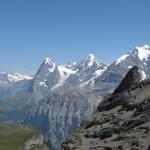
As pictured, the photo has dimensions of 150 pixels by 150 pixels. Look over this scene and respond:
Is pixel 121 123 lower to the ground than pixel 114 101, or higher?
lower

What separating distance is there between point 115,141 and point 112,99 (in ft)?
56.4

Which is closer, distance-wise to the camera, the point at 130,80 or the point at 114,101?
the point at 114,101

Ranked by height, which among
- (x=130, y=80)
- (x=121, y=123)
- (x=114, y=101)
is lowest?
(x=121, y=123)

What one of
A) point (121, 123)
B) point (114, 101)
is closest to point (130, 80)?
point (114, 101)

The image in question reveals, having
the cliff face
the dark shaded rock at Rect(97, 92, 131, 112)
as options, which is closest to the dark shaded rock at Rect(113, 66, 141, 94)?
the cliff face

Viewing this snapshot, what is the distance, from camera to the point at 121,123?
46094 mm

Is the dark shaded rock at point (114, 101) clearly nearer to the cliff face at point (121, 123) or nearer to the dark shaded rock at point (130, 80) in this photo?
the cliff face at point (121, 123)

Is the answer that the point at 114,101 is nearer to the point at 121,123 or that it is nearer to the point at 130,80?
the point at 130,80

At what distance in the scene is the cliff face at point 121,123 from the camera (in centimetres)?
3978

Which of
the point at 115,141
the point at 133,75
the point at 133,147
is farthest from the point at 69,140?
the point at 133,75

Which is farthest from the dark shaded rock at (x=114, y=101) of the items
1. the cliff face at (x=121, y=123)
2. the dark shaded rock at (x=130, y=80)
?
the dark shaded rock at (x=130, y=80)

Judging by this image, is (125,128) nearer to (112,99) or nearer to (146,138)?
(146,138)

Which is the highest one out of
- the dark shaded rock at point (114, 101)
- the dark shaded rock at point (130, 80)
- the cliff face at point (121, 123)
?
the dark shaded rock at point (130, 80)

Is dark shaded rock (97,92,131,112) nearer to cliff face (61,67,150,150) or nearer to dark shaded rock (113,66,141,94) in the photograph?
cliff face (61,67,150,150)
